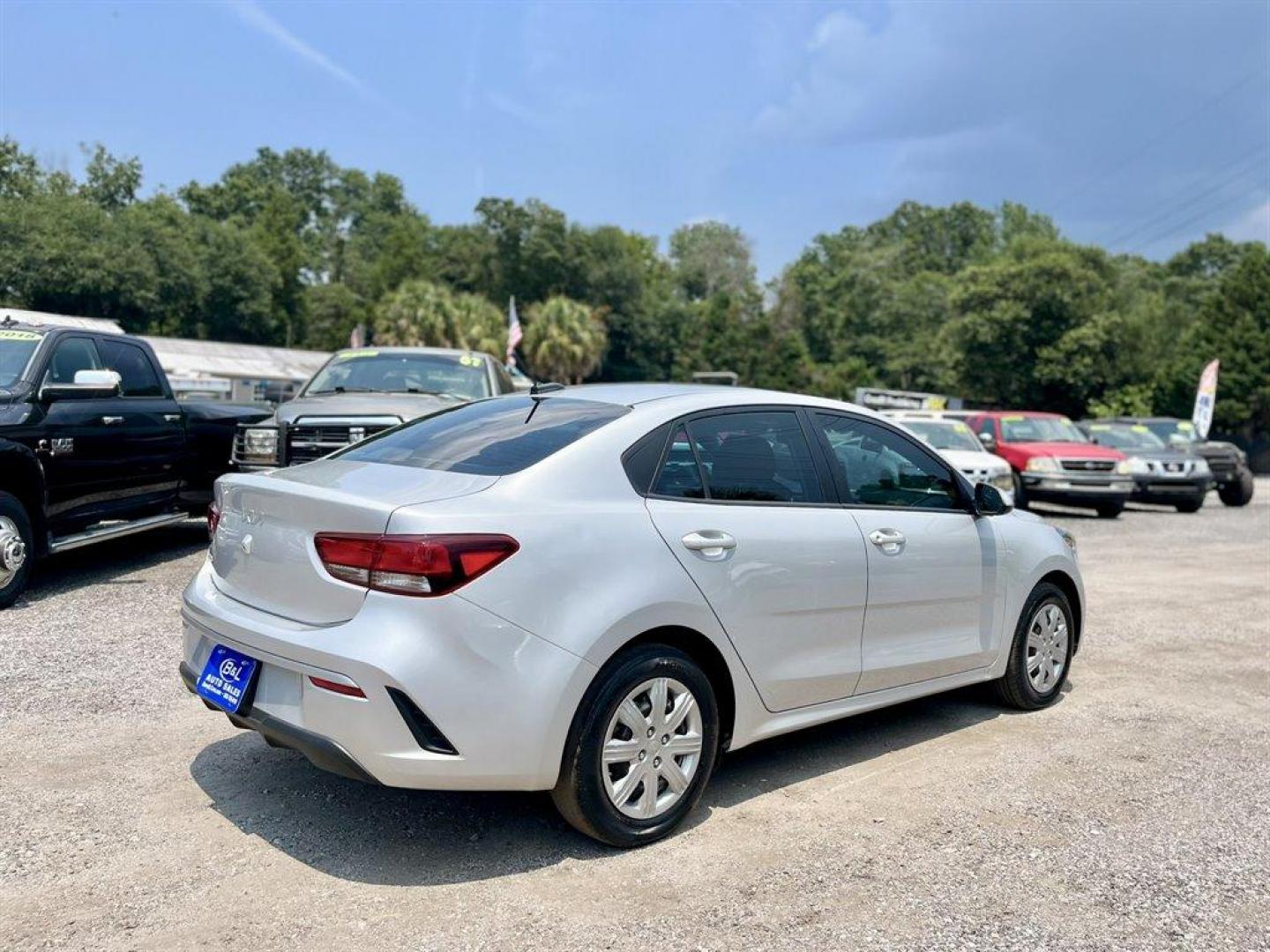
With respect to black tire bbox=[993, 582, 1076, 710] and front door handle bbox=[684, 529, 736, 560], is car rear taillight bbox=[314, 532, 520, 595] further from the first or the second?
black tire bbox=[993, 582, 1076, 710]

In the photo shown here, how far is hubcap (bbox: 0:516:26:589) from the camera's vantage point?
6859 mm

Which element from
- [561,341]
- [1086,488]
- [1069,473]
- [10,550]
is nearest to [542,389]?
[10,550]

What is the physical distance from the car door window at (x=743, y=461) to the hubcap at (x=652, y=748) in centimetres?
75

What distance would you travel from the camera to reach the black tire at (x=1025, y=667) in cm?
543

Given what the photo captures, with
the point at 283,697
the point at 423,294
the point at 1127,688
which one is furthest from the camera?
the point at 423,294

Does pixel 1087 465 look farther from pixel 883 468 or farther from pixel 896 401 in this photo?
pixel 896 401

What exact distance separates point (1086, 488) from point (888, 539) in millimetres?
13358

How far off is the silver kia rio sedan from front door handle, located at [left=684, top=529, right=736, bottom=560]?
0.01 metres

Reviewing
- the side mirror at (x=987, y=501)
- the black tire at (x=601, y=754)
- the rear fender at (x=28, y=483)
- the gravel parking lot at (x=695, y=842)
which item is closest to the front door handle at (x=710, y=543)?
the black tire at (x=601, y=754)

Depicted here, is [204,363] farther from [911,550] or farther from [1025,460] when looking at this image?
[911,550]

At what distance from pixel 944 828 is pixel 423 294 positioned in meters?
46.7

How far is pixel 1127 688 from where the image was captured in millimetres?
6207

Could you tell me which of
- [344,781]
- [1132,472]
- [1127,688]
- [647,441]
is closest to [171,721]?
[344,781]

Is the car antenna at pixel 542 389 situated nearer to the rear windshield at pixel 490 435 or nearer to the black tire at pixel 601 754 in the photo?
the rear windshield at pixel 490 435
